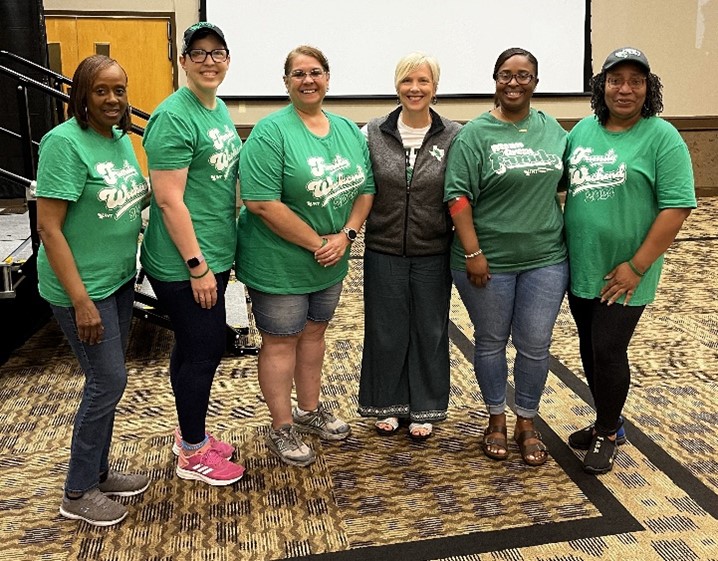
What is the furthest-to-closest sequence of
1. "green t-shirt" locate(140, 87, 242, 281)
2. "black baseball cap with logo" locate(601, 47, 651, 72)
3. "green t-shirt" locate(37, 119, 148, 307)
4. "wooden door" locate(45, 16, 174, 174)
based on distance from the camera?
"wooden door" locate(45, 16, 174, 174), "black baseball cap with logo" locate(601, 47, 651, 72), "green t-shirt" locate(140, 87, 242, 281), "green t-shirt" locate(37, 119, 148, 307)

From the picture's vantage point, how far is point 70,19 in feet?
21.9

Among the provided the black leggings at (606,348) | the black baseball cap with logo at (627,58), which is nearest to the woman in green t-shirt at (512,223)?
the black leggings at (606,348)

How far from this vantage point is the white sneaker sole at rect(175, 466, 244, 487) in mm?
2383

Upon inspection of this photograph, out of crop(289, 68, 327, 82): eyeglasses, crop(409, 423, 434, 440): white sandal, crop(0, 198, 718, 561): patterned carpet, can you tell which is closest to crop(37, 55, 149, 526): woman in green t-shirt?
crop(0, 198, 718, 561): patterned carpet

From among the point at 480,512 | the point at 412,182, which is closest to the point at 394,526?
the point at 480,512

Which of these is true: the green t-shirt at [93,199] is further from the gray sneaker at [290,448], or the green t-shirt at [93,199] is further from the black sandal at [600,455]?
the black sandal at [600,455]

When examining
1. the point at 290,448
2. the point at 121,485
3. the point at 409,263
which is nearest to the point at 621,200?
the point at 409,263

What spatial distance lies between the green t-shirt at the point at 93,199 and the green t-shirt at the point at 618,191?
55.0 inches

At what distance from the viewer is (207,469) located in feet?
7.88

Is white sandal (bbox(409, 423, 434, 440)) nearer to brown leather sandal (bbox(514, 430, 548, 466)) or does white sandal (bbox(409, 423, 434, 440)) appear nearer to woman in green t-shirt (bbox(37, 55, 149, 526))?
brown leather sandal (bbox(514, 430, 548, 466))

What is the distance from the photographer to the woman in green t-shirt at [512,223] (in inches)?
88.1

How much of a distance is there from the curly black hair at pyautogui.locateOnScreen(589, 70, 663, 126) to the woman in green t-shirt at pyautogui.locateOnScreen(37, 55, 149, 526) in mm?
1472

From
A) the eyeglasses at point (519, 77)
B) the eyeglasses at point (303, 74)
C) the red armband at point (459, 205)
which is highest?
the eyeglasses at point (303, 74)

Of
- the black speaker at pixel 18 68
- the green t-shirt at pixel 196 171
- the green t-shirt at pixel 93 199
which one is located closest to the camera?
the green t-shirt at pixel 93 199
